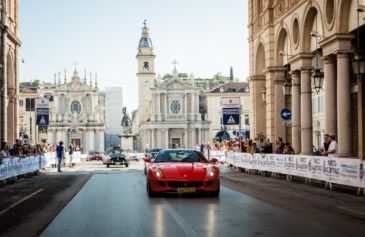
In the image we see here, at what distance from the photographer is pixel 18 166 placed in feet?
102

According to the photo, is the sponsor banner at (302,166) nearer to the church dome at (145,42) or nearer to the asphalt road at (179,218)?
the asphalt road at (179,218)

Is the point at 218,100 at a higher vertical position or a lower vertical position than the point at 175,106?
higher

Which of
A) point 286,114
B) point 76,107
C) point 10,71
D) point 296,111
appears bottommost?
point 286,114

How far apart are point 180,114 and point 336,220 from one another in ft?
404

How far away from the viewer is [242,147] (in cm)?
4178

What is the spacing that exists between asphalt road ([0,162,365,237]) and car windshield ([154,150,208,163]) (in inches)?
43.4

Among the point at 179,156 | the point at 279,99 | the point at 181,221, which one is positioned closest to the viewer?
the point at 181,221

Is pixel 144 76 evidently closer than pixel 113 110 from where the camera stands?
Yes

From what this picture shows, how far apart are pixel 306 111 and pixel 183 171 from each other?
15026 mm

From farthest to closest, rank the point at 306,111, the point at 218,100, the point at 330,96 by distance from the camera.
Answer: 1. the point at 218,100
2. the point at 306,111
3. the point at 330,96

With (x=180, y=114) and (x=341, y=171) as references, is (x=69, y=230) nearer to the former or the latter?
(x=341, y=171)

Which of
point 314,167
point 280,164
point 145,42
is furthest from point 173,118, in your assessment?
point 314,167

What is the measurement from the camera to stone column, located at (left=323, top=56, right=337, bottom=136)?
2741 centimetres

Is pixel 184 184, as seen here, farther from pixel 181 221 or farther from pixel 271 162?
pixel 271 162
